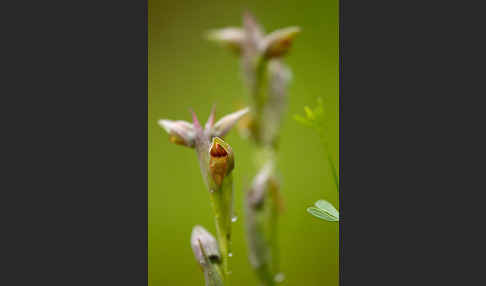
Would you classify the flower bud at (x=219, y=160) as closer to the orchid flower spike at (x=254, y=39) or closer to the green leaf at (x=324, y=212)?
the green leaf at (x=324, y=212)

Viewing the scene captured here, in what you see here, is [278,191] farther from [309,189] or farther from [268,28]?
[268,28]

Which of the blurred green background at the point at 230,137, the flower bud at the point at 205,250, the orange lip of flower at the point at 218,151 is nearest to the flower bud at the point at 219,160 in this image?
the orange lip of flower at the point at 218,151

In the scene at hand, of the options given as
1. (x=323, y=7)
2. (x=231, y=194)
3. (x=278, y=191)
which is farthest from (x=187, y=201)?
(x=323, y=7)

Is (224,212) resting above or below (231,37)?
below

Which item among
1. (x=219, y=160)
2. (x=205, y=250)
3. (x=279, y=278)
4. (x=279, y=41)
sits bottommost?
(x=279, y=278)

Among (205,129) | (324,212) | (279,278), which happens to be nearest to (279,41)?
(205,129)

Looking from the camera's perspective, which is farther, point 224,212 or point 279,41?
point 279,41

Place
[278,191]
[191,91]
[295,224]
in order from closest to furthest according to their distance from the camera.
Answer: [278,191] < [295,224] < [191,91]

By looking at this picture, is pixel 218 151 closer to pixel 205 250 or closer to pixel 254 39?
pixel 205 250
